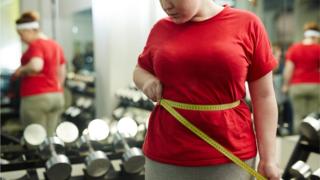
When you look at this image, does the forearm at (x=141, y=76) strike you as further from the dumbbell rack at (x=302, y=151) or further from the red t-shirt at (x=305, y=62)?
the red t-shirt at (x=305, y=62)

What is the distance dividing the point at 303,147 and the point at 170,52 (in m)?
1.46

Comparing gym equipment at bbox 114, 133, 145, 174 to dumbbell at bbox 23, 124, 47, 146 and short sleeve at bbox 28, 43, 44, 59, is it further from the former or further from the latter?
short sleeve at bbox 28, 43, 44, 59

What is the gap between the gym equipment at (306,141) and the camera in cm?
205

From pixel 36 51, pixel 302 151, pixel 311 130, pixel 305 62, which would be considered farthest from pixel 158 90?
pixel 305 62

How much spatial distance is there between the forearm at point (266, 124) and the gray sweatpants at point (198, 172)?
6cm

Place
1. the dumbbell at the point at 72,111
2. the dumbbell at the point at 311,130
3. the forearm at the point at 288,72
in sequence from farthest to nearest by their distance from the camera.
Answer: the forearm at the point at 288,72
the dumbbell at the point at 72,111
the dumbbell at the point at 311,130

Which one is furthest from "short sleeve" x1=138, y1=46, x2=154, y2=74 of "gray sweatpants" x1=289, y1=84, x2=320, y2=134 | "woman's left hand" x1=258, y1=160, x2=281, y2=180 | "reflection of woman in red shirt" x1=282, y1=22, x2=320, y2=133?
"gray sweatpants" x1=289, y1=84, x2=320, y2=134

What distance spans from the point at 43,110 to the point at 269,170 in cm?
211

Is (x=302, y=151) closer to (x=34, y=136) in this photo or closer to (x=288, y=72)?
(x=34, y=136)

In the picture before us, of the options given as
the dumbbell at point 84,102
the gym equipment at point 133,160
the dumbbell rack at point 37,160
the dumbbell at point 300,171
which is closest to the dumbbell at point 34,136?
the dumbbell rack at point 37,160

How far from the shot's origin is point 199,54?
0.94 metres

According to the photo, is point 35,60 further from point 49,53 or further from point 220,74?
point 220,74

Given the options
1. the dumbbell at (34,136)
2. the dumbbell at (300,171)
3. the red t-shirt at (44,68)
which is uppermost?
the red t-shirt at (44,68)

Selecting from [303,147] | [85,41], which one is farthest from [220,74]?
[85,41]
